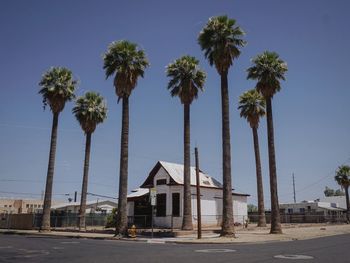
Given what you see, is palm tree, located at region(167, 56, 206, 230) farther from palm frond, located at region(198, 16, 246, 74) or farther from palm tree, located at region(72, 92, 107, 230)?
palm tree, located at region(72, 92, 107, 230)

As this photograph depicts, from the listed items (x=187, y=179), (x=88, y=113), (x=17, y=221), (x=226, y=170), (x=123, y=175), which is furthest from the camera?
(x=17, y=221)

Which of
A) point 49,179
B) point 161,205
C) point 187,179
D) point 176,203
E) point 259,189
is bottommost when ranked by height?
point 161,205

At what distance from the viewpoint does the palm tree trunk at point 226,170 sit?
2921 centimetres

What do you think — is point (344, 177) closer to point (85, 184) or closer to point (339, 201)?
point (339, 201)

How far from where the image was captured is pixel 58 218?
51.7 meters

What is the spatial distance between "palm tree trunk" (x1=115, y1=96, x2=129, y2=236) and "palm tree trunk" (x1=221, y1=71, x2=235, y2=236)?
8177mm

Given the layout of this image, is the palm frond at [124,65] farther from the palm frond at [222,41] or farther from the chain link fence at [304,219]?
the chain link fence at [304,219]

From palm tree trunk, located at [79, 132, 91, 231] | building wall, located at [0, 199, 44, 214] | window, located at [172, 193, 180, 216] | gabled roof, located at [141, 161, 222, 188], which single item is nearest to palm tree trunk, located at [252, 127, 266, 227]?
gabled roof, located at [141, 161, 222, 188]

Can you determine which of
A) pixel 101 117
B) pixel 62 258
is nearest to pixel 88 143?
pixel 101 117

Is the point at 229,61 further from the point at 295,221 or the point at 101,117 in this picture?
the point at 295,221

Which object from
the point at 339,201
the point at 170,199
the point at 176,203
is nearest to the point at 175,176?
the point at 170,199

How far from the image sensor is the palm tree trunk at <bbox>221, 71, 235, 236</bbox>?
2921cm

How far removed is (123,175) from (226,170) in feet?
28.5

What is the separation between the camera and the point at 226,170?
30.0m
